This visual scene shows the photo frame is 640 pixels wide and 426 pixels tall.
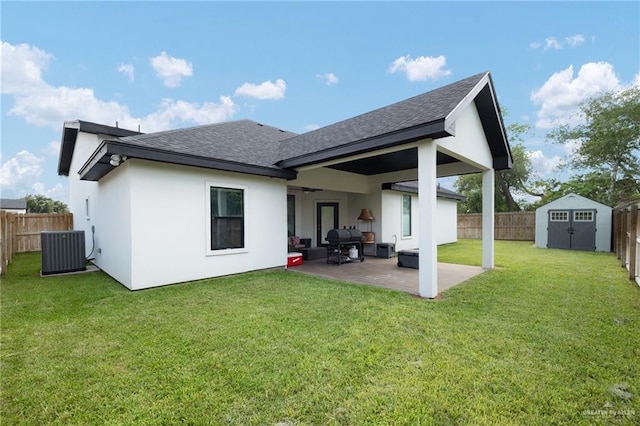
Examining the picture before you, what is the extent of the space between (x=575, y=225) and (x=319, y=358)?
1526cm

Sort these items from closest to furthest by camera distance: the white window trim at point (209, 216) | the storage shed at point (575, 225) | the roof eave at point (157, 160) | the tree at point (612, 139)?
the roof eave at point (157, 160) < the white window trim at point (209, 216) < the storage shed at point (575, 225) < the tree at point (612, 139)

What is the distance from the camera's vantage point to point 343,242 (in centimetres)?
906

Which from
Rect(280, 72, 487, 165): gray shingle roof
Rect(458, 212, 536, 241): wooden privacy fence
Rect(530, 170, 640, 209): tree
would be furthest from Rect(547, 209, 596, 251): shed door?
Rect(280, 72, 487, 165): gray shingle roof

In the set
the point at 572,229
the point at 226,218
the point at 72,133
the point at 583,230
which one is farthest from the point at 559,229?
the point at 72,133

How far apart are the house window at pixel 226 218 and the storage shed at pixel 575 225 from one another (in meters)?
14.4

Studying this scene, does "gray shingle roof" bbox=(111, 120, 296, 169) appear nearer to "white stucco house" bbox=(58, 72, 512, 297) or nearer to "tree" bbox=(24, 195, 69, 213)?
"white stucco house" bbox=(58, 72, 512, 297)

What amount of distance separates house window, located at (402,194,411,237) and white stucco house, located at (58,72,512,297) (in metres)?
2.65

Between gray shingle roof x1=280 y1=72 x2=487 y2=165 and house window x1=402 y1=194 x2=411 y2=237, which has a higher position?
gray shingle roof x1=280 y1=72 x2=487 y2=165

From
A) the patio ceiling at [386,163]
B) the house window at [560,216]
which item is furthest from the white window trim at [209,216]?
the house window at [560,216]

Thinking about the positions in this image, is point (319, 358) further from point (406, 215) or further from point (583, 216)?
point (583, 216)

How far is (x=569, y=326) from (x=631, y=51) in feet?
55.4

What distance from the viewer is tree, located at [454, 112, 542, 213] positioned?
80.6 ft

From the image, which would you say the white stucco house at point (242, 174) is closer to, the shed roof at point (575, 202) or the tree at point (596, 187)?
the shed roof at point (575, 202)

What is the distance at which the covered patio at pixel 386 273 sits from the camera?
21.0ft
